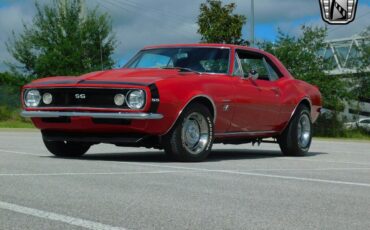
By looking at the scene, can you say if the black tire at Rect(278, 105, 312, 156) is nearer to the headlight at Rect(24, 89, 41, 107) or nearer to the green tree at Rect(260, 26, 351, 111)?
the headlight at Rect(24, 89, 41, 107)

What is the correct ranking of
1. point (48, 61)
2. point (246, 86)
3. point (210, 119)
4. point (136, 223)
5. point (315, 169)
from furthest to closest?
point (48, 61)
point (246, 86)
point (210, 119)
point (315, 169)
point (136, 223)

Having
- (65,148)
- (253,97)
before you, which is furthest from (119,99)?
(253,97)

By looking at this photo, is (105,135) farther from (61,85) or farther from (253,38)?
(253,38)

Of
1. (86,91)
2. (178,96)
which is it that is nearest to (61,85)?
(86,91)

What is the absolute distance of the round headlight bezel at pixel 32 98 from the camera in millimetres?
9438

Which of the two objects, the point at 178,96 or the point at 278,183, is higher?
the point at 178,96

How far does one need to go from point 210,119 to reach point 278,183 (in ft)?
8.32

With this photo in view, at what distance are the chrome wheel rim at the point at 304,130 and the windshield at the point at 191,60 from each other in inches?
75.6

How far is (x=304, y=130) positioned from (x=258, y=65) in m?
1.30

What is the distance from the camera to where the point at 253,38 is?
125 feet

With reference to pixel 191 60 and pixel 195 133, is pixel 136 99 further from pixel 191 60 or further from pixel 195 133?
pixel 191 60

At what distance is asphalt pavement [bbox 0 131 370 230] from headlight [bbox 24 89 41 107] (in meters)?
0.81

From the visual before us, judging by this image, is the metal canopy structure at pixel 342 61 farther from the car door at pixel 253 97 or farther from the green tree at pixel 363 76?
the car door at pixel 253 97

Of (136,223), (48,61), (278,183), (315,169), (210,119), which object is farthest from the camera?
(48,61)
